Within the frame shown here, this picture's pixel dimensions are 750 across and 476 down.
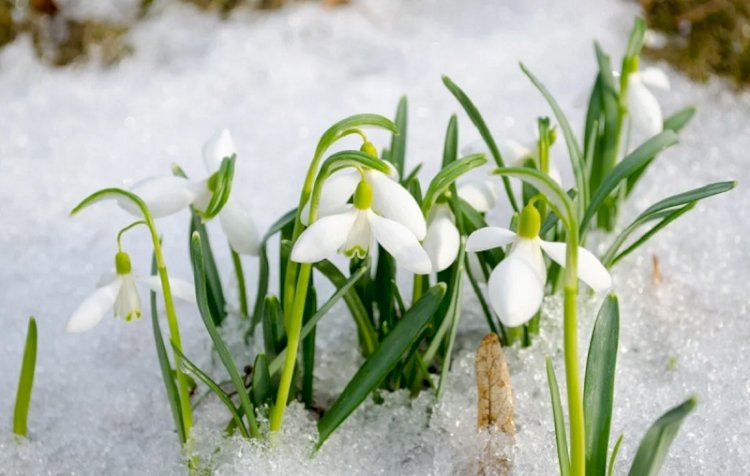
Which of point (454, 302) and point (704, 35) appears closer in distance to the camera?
point (454, 302)

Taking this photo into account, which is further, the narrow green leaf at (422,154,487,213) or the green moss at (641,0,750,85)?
the green moss at (641,0,750,85)

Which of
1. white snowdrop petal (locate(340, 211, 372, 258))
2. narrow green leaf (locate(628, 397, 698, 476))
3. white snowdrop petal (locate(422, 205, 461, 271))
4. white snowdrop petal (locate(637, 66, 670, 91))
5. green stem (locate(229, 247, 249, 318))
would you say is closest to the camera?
narrow green leaf (locate(628, 397, 698, 476))

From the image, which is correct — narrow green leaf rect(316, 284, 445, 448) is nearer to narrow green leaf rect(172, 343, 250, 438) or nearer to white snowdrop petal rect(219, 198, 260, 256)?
narrow green leaf rect(172, 343, 250, 438)

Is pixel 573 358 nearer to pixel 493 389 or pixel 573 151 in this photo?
pixel 493 389

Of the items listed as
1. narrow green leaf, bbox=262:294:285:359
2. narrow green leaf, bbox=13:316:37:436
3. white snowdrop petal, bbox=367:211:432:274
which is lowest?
narrow green leaf, bbox=13:316:37:436

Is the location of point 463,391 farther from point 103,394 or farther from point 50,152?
point 50,152

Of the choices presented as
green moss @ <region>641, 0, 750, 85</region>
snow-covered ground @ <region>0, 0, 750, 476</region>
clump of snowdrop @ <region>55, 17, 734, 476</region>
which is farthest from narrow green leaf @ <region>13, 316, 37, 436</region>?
green moss @ <region>641, 0, 750, 85</region>

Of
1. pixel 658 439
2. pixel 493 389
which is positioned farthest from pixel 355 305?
pixel 658 439
